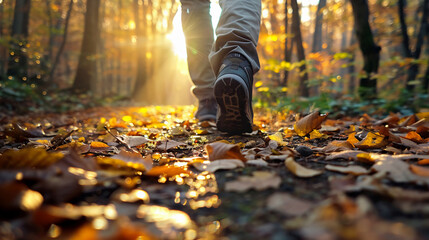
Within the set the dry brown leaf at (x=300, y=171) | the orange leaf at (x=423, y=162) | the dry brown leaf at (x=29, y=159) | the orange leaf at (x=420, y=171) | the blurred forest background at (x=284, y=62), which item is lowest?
the dry brown leaf at (x=300, y=171)

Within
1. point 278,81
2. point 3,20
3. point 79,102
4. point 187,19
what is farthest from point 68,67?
point 187,19

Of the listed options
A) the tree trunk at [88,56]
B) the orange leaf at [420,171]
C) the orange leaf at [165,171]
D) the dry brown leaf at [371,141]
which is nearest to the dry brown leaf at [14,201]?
the orange leaf at [165,171]

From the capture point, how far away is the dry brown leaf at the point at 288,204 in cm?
51

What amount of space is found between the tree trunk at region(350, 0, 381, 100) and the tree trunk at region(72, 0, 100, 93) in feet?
20.9

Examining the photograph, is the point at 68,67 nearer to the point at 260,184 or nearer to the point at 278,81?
the point at 278,81

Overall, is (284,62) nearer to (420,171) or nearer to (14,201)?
(420,171)

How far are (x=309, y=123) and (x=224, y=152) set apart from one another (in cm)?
74

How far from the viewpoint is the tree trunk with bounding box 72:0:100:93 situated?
7.24 m

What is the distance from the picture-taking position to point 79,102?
607 cm

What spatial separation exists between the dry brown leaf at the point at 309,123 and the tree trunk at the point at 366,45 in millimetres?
2689

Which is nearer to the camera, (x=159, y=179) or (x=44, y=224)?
(x=44, y=224)

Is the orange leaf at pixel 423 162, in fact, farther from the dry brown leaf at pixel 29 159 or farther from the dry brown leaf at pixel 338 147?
the dry brown leaf at pixel 29 159

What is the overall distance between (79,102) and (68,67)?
1942 centimetres

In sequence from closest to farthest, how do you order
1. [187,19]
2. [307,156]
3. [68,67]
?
[307,156] < [187,19] < [68,67]
